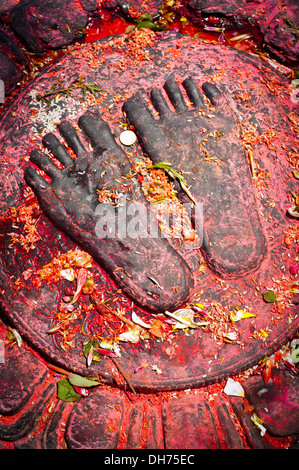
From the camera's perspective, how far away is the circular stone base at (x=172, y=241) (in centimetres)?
181

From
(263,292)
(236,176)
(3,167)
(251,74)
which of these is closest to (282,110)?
(251,74)

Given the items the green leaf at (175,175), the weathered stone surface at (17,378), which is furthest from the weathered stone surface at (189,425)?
the green leaf at (175,175)

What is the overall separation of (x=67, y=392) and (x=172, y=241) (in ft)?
3.26

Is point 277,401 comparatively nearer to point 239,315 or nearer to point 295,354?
point 295,354

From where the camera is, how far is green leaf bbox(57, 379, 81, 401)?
1.79 metres

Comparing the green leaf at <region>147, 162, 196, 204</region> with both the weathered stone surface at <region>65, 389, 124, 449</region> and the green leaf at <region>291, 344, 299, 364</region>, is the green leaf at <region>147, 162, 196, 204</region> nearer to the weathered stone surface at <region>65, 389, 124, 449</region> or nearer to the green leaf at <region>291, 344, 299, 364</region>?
the green leaf at <region>291, 344, 299, 364</region>

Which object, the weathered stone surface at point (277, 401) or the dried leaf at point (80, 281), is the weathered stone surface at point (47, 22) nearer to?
the dried leaf at point (80, 281)

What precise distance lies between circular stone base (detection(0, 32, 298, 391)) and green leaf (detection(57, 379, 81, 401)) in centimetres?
10

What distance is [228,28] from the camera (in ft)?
8.13

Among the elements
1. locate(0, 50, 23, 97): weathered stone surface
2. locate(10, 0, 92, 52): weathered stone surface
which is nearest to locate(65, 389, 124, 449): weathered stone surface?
locate(0, 50, 23, 97): weathered stone surface

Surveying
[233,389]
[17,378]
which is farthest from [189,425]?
[17,378]

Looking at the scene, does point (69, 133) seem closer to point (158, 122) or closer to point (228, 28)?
point (158, 122)

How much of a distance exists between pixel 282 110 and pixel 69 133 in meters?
1.35

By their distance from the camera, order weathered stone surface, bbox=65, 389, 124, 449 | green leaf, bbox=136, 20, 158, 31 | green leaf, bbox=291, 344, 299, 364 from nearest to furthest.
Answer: weathered stone surface, bbox=65, 389, 124, 449, green leaf, bbox=291, 344, 299, 364, green leaf, bbox=136, 20, 158, 31
